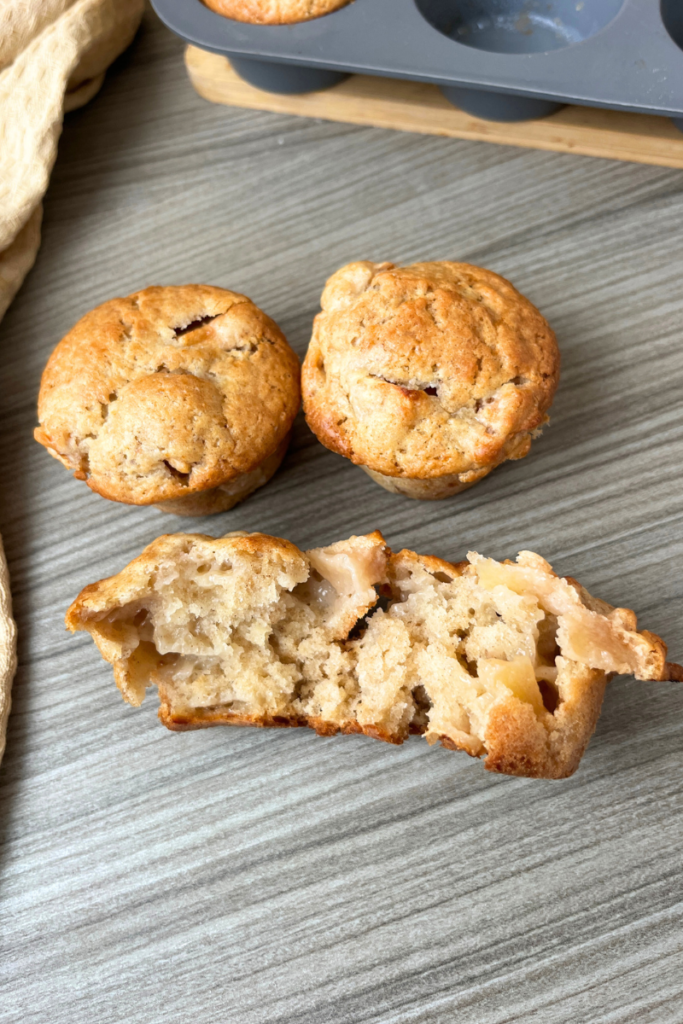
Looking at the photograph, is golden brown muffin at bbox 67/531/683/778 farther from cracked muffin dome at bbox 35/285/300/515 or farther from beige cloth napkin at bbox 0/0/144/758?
beige cloth napkin at bbox 0/0/144/758

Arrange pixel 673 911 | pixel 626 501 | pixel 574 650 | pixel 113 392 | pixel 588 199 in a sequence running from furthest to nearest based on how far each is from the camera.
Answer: pixel 588 199 → pixel 626 501 → pixel 113 392 → pixel 673 911 → pixel 574 650

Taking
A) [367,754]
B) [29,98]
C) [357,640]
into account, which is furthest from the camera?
[29,98]

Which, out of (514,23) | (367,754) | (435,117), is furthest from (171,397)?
(514,23)

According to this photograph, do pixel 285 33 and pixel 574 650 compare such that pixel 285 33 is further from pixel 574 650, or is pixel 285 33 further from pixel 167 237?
pixel 574 650

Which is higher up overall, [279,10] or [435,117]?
[279,10]

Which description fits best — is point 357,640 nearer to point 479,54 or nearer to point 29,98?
point 479,54

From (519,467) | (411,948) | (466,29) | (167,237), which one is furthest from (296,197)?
(411,948)
